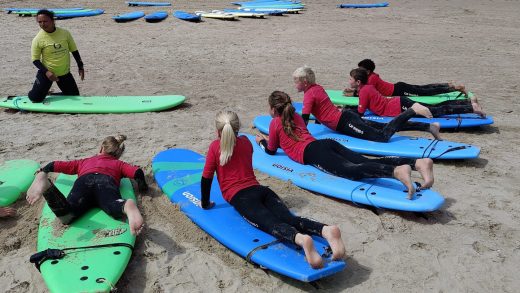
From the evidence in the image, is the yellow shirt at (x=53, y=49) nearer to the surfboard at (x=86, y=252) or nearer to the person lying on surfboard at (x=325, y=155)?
the surfboard at (x=86, y=252)

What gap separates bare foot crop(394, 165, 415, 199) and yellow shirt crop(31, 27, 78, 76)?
6094mm

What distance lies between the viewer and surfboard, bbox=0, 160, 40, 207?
496 centimetres

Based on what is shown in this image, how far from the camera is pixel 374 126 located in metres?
6.72

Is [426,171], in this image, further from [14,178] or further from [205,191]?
[14,178]

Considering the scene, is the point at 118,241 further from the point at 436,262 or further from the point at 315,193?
the point at 436,262

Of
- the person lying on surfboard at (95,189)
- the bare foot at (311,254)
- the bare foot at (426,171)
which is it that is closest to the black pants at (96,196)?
the person lying on surfboard at (95,189)

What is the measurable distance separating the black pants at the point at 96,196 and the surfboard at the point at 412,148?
3.15m

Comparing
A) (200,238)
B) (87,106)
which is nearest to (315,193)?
(200,238)

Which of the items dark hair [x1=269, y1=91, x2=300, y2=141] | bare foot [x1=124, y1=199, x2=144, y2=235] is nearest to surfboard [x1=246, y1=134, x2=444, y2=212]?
dark hair [x1=269, y1=91, x2=300, y2=141]

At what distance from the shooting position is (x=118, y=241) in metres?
4.03

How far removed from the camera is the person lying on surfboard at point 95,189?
4070 millimetres

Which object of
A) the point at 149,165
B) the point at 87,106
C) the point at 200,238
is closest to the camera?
the point at 200,238

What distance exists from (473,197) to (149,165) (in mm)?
3768

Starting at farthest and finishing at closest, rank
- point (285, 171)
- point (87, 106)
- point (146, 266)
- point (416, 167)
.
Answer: point (87, 106) → point (285, 171) → point (416, 167) → point (146, 266)
